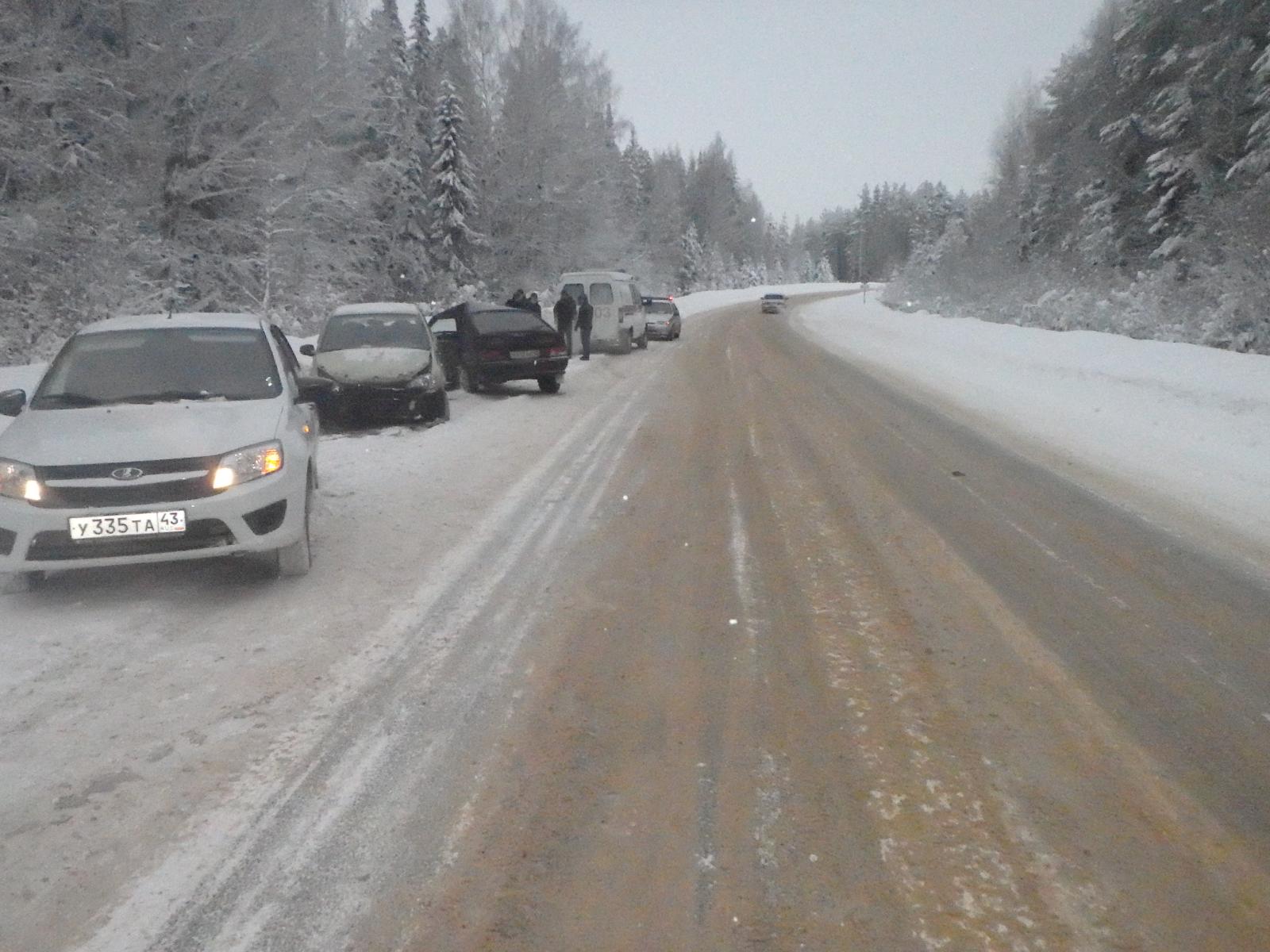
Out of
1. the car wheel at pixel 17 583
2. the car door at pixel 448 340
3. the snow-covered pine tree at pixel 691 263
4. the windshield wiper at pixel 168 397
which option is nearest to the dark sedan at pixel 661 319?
the car door at pixel 448 340

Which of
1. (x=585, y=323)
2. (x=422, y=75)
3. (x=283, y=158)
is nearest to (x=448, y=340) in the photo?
(x=585, y=323)

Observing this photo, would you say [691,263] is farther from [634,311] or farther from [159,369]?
[159,369]

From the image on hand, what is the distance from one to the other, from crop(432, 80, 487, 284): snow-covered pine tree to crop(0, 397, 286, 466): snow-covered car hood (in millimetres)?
38431

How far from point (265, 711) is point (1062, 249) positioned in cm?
3245

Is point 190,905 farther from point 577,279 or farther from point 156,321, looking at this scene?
point 577,279

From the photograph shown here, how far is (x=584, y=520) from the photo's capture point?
7176 mm

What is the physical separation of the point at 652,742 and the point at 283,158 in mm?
22249

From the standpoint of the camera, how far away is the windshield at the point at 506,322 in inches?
599

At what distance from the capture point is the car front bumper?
16.3 feet

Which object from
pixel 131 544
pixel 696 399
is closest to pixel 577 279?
pixel 696 399

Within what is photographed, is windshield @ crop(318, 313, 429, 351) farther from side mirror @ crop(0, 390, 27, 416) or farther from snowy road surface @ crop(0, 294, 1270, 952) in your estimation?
side mirror @ crop(0, 390, 27, 416)

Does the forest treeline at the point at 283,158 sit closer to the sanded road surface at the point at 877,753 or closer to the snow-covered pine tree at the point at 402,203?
the snow-covered pine tree at the point at 402,203

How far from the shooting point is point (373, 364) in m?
11.8

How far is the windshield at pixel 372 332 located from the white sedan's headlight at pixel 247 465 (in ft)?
22.7
